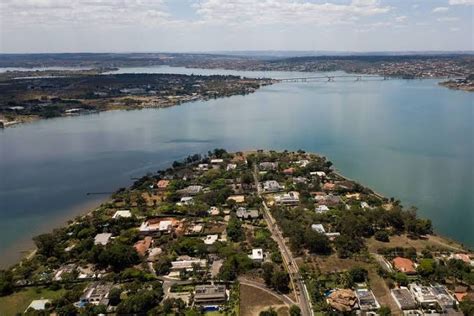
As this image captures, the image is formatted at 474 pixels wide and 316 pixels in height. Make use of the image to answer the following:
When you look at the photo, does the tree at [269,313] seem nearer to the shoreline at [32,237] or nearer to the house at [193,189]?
the shoreline at [32,237]

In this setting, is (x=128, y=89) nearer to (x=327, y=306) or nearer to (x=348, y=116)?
(x=348, y=116)

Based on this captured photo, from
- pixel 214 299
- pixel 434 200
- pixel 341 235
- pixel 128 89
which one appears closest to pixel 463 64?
pixel 128 89

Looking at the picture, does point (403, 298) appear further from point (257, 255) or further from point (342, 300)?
point (257, 255)

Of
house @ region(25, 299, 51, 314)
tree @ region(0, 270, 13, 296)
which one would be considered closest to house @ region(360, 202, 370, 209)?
house @ region(25, 299, 51, 314)

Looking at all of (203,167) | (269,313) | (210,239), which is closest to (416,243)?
(269,313)

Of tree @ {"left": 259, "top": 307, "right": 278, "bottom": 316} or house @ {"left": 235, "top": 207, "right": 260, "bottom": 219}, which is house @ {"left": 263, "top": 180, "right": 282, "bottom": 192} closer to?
house @ {"left": 235, "top": 207, "right": 260, "bottom": 219}

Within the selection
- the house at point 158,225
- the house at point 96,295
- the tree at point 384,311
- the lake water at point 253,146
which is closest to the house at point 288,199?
the lake water at point 253,146
